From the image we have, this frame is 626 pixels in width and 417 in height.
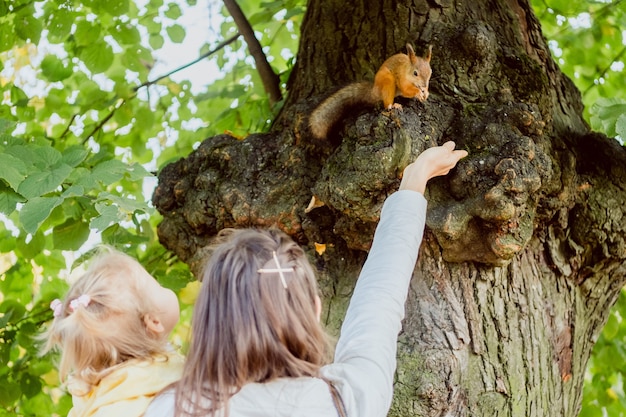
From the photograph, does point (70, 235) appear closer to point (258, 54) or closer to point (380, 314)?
point (258, 54)

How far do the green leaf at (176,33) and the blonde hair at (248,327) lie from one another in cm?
257

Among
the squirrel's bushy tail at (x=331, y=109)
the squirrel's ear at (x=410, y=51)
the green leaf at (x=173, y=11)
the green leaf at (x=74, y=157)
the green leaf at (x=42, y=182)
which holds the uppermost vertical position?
the green leaf at (x=173, y=11)

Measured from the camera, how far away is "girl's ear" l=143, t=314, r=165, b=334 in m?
1.59

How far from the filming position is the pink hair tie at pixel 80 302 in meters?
1.51

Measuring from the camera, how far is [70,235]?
106 inches

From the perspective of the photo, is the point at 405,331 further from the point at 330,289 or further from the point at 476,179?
the point at 476,179

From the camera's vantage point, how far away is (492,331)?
2.25 metres

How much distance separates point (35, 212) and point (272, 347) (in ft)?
2.91

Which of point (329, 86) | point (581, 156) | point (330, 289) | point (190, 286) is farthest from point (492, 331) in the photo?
point (190, 286)

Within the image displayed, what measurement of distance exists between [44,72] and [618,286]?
8.15 feet

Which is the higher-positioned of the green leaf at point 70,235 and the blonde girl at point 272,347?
the green leaf at point 70,235

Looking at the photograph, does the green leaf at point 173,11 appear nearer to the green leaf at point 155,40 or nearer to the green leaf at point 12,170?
the green leaf at point 155,40

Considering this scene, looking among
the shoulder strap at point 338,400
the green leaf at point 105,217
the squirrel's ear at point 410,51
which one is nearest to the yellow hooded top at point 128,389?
the shoulder strap at point 338,400

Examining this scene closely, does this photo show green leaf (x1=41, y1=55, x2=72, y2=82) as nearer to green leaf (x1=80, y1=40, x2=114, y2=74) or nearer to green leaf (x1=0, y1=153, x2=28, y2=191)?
green leaf (x1=80, y1=40, x2=114, y2=74)
